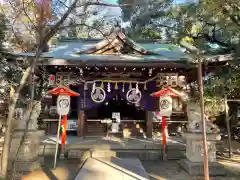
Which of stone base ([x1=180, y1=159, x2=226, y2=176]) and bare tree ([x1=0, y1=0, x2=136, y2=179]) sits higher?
bare tree ([x1=0, y1=0, x2=136, y2=179])

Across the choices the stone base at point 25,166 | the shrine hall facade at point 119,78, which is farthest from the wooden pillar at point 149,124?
the stone base at point 25,166

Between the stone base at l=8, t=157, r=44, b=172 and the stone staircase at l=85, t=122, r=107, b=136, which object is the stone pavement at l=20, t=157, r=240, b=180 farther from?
the stone staircase at l=85, t=122, r=107, b=136

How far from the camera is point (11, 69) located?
9656 mm

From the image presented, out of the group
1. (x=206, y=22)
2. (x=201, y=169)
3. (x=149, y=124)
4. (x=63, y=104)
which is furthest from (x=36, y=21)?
(x=206, y=22)

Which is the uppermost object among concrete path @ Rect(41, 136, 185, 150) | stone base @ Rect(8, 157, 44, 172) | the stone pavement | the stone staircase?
the stone staircase

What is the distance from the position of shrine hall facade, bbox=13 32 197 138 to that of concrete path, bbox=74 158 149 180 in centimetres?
306

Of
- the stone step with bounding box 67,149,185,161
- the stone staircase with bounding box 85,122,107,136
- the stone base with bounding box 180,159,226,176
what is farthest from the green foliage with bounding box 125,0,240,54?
the stone staircase with bounding box 85,122,107,136

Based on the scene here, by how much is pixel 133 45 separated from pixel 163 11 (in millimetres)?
4682

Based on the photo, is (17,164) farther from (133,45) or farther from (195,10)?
(195,10)

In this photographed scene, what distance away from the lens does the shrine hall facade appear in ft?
30.2

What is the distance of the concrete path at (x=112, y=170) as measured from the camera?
19.5ft

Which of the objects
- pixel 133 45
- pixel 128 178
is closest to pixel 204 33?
pixel 133 45

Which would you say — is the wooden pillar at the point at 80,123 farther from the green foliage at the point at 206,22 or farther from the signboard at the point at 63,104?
the green foliage at the point at 206,22

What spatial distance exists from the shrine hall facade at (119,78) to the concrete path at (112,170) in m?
3.06
